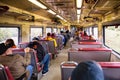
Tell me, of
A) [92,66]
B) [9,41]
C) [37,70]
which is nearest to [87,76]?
[92,66]

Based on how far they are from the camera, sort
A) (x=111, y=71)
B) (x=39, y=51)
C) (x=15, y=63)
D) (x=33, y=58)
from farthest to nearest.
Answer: (x=39, y=51) → (x=33, y=58) → (x=15, y=63) → (x=111, y=71)

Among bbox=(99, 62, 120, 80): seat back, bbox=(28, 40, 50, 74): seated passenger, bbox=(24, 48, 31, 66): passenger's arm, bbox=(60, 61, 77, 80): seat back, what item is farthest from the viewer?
bbox=(28, 40, 50, 74): seated passenger

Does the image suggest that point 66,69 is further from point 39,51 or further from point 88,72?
point 39,51

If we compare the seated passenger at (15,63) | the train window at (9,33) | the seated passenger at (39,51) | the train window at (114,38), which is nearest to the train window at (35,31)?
the train window at (9,33)

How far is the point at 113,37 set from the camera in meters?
7.12

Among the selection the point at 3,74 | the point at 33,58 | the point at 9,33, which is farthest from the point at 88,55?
the point at 9,33

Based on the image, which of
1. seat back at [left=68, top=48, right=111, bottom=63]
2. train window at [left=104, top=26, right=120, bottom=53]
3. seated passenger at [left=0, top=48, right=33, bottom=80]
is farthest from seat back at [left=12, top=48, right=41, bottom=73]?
train window at [left=104, top=26, right=120, bottom=53]

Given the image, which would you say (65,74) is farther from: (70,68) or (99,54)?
(99,54)

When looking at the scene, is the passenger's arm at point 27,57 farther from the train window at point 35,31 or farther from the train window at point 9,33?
the train window at point 35,31

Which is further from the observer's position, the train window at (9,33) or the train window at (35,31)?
Answer: the train window at (35,31)

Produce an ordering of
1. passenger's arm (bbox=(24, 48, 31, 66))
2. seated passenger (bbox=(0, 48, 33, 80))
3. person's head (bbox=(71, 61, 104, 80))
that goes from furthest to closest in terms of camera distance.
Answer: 1. passenger's arm (bbox=(24, 48, 31, 66))
2. seated passenger (bbox=(0, 48, 33, 80))
3. person's head (bbox=(71, 61, 104, 80))

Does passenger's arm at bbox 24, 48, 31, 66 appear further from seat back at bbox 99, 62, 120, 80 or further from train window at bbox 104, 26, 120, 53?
train window at bbox 104, 26, 120, 53

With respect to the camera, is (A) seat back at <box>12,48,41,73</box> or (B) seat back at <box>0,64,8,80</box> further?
(A) seat back at <box>12,48,41,73</box>

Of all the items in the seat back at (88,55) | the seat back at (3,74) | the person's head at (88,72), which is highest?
the person's head at (88,72)
